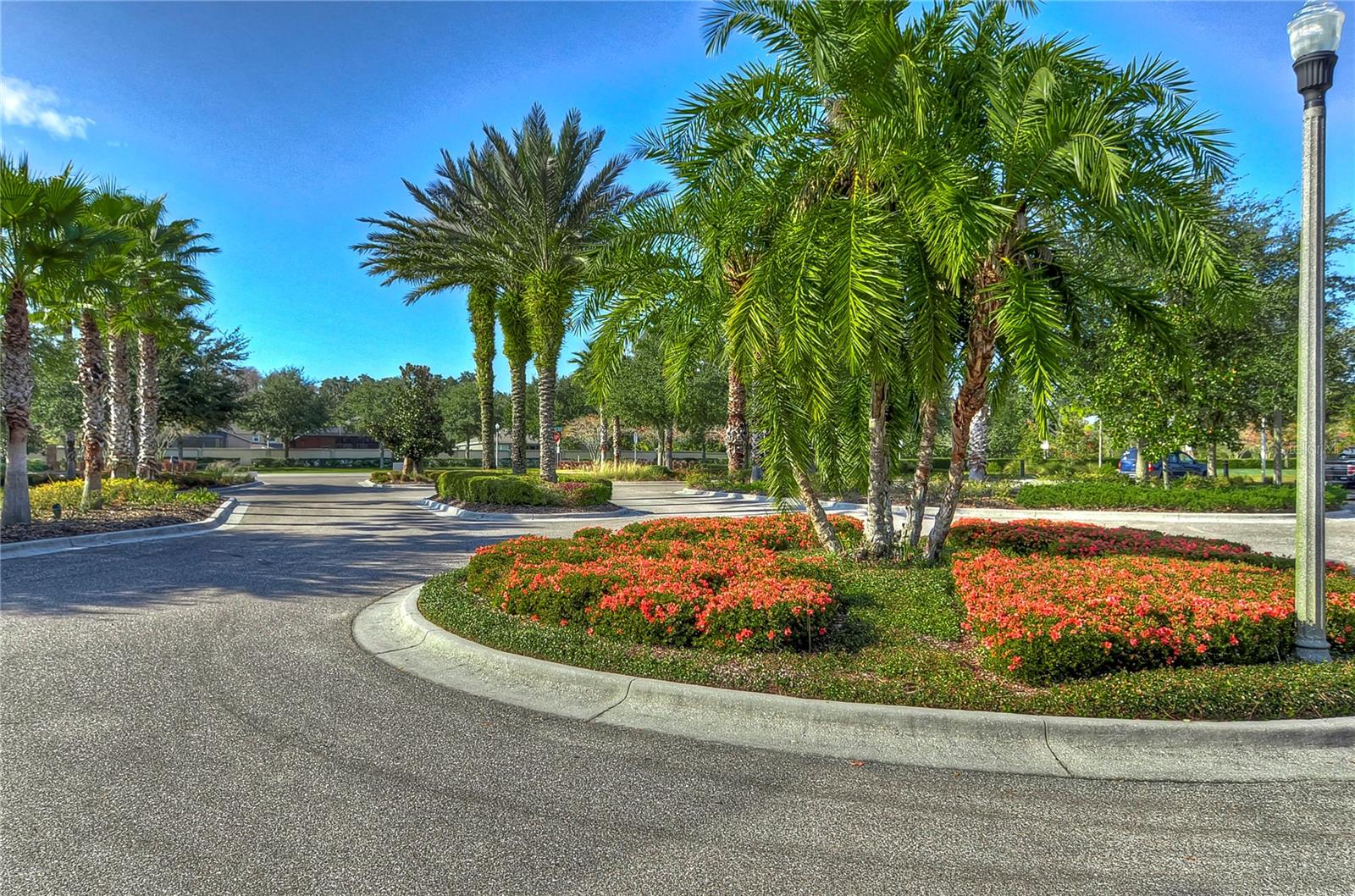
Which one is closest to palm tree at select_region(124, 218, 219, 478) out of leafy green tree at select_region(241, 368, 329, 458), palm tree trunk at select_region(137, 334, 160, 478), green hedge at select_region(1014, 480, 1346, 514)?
palm tree trunk at select_region(137, 334, 160, 478)

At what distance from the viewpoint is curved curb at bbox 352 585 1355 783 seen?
12.0ft

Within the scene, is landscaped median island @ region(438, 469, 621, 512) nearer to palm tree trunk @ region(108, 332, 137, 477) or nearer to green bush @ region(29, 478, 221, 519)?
green bush @ region(29, 478, 221, 519)

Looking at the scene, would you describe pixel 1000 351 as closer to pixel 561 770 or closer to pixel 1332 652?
pixel 1332 652

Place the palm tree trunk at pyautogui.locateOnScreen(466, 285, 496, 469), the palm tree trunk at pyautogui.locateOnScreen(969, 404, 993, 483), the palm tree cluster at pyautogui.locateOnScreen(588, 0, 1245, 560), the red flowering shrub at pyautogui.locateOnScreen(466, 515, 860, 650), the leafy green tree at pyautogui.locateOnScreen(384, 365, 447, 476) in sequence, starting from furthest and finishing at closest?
1. the leafy green tree at pyautogui.locateOnScreen(384, 365, 447, 476)
2. the palm tree trunk at pyautogui.locateOnScreen(466, 285, 496, 469)
3. the palm tree trunk at pyautogui.locateOnScreen(969, 404, 993, 483)
4. the palm tree cluster at pyautogui.locateOnScreen(588, 0, 1245, 560)
5. the red flowering shrub at pyautogui.locateOnScreen(466, 515, 860, 650)

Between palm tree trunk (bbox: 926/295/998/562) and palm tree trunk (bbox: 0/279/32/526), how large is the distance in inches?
600

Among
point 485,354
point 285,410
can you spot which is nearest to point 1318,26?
point 485,354

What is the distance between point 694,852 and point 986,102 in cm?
703

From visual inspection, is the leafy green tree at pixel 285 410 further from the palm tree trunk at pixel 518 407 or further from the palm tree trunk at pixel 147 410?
the palm tree trunk at pixel 518 407

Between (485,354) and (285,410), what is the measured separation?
33.1 meters

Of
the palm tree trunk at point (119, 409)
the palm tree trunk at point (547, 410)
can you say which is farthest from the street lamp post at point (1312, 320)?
the palm tree trunk at point (119, 409)

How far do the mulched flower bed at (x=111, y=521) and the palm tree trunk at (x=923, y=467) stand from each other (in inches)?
522

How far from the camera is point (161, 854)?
2842 mm

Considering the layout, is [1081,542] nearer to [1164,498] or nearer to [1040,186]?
[1040,186]

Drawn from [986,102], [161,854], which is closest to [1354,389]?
[986,102]
